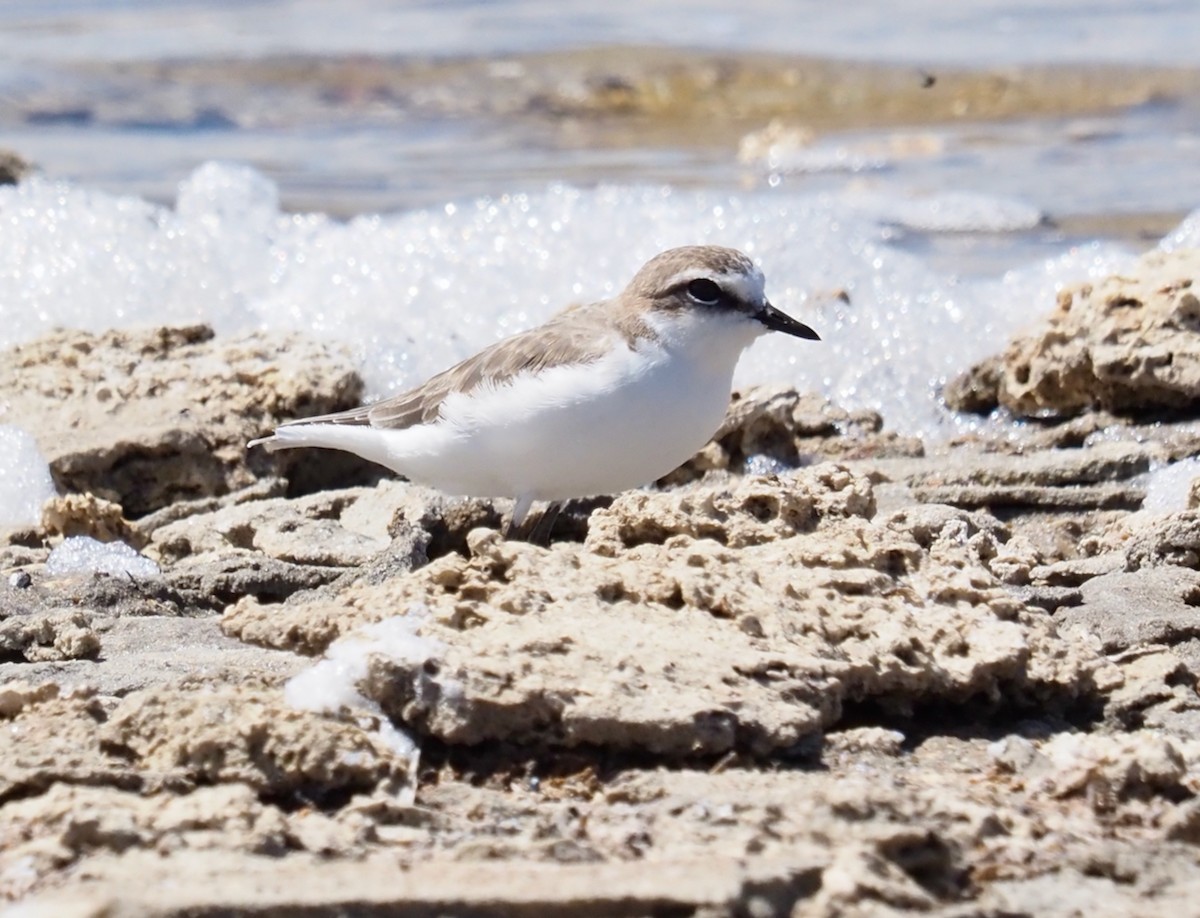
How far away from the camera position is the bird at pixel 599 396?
473 centimetres

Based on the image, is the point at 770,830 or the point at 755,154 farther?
the point at 755,154

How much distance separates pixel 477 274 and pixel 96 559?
162 inches

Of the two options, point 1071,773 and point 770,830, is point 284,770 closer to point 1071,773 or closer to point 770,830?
point 770,830

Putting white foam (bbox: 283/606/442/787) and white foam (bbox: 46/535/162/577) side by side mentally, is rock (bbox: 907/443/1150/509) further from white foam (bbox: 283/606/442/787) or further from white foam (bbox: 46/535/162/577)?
white foam (bbox: 283/606/442/787)

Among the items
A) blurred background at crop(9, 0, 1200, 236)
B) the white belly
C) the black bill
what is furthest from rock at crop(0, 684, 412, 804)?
blurred background at crop(9, 0, 1200, 236)

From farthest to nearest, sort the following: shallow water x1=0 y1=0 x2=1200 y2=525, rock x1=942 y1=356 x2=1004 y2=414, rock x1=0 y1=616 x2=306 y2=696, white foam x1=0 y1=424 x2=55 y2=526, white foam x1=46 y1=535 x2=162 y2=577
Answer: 1. shallow water x1=0 y1=0 x2=1200 y2=525
2. rock x1=942 y1=356 x2=1004 y2=414
3. white foam x1=0 y1=424 x2=55 y2=526
4. white foam x1=46 y1=535 x2=162 y2=577
5. rock x1=0 y1=616 x2=306 y2=696

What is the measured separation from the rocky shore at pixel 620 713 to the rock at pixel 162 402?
0.66 meters

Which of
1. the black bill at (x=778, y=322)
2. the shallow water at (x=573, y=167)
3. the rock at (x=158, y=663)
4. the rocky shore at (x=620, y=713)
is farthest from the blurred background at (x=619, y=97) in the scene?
the rock at (x=158, y=663)

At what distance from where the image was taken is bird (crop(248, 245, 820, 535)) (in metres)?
4.73

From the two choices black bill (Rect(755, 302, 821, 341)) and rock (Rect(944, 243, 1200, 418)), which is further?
rock (Rect(944, 243, 1200, 418))

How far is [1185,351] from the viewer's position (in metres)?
6.24

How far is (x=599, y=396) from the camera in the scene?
15.4 feet

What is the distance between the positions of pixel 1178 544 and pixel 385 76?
1518 centimetres

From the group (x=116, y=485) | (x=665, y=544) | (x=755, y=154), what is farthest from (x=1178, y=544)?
(x=755, y=154)
